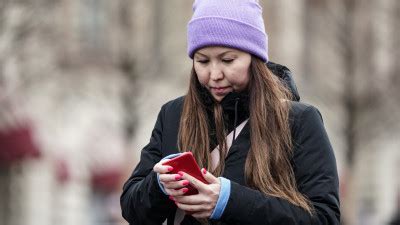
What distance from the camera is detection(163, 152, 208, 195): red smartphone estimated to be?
3543 millimetres

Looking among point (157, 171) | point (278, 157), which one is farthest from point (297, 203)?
point (157, 171)

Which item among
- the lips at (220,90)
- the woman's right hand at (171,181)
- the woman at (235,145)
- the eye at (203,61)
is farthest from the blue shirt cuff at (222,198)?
the eye at (203,61)

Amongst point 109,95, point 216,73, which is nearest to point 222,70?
point 216,73

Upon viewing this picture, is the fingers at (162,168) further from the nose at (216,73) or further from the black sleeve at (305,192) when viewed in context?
the nose at (216,73)

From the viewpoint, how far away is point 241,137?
3809mm

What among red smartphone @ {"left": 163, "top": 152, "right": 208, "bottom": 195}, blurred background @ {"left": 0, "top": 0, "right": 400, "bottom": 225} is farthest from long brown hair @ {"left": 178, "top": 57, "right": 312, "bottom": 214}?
blurred background @ {"left": 0, "top": 0, "right": 400, "bottom": 225}

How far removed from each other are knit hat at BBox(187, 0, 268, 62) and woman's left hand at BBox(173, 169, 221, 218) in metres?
0.50

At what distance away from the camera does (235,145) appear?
3.78 metres

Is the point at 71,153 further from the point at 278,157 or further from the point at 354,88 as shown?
the point at 278,157

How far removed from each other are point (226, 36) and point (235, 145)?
Result: 365mm

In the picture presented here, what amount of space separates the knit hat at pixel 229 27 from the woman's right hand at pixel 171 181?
503mm

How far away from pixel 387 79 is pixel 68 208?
688cm

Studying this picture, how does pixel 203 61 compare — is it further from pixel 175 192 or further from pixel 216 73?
pixel 175 192

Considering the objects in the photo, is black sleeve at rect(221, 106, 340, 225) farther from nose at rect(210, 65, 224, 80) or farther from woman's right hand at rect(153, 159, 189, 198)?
nose at rect(210, 65, 224, 80)
